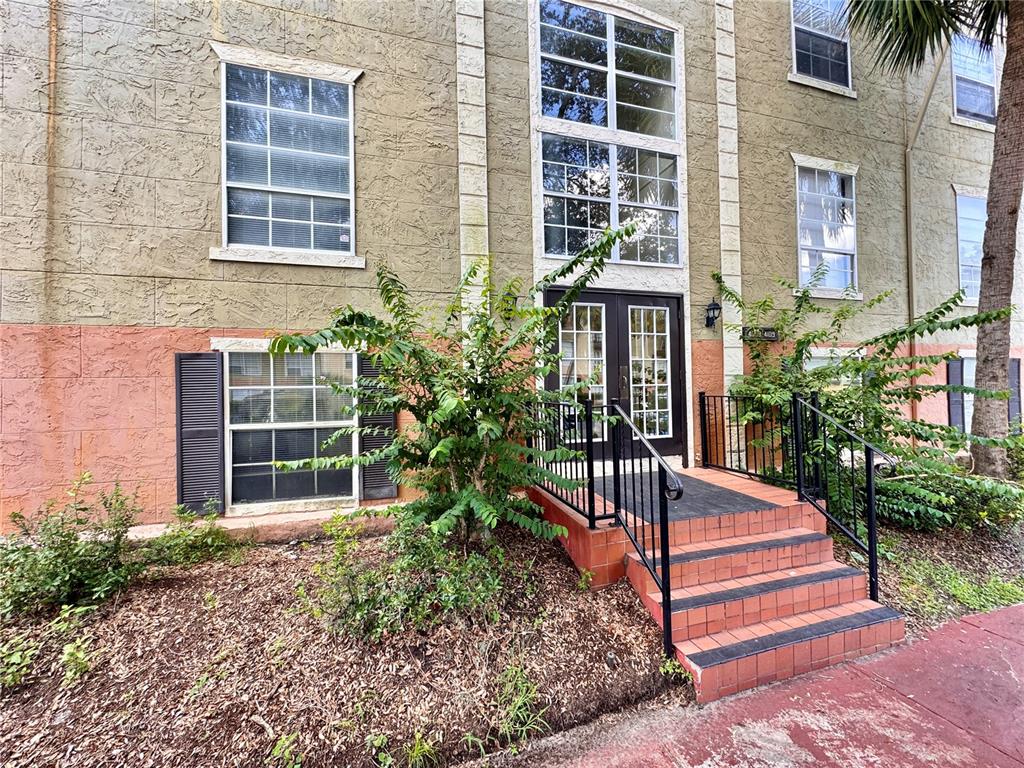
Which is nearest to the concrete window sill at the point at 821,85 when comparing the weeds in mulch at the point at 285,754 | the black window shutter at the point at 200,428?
the black window shutter at the point at 200,428

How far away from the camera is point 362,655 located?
2658mm

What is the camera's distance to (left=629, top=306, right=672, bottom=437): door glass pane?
559 cm

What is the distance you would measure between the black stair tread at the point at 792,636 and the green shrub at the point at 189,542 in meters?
3.90

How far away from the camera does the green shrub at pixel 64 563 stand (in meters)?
2.95

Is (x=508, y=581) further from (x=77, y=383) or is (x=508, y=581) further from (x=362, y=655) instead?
(x=77, y=383)

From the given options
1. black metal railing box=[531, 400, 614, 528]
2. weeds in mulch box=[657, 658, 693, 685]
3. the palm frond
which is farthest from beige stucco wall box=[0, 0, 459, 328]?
the palm frond

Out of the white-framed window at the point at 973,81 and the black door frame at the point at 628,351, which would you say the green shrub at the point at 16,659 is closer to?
the black door frame at the point at 628,351

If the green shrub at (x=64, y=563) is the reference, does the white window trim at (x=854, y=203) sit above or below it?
above

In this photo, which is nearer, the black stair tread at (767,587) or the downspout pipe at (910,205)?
the black stair tread at (767,587)

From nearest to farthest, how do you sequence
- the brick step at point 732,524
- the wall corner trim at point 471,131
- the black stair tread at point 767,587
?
the black stair tread at point 767,587, the brick step at point 732,524, the wall corner trim at point 471,131

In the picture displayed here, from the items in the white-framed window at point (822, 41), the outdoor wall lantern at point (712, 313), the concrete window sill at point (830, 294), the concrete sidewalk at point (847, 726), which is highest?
the white-framed window at point (822, 41)

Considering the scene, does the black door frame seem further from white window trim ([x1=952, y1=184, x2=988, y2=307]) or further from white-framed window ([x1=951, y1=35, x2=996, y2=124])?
white-framed window ([x1=951, y1=35, x2=996, y2=124])

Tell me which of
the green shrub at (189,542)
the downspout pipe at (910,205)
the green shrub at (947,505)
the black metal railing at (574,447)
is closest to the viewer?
the black metal railing at (574,447)

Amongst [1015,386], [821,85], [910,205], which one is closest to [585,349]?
[821,85]
